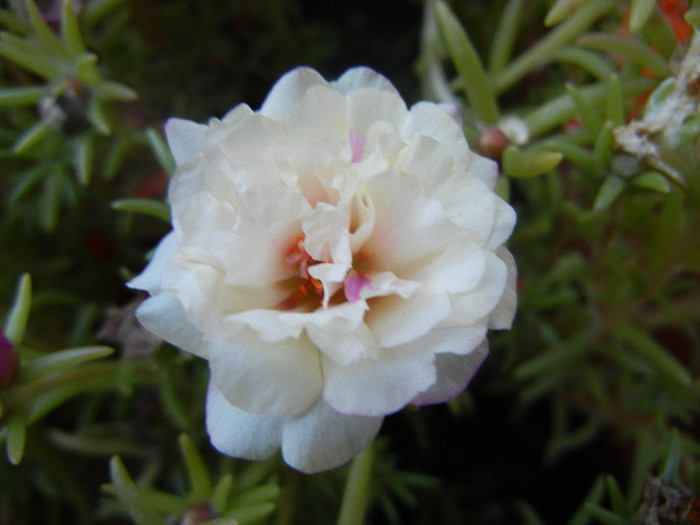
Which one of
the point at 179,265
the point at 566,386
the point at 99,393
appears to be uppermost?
the point at 179,265

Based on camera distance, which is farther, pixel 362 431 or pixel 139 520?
pixel 139 520

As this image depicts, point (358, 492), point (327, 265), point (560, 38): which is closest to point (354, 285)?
point (327, 265)

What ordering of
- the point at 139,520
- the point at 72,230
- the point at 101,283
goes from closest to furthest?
the point at 139,520 < the point at 72,230 < the point at 101,283

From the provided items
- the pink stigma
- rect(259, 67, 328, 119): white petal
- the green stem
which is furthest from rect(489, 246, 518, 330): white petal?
the green stem

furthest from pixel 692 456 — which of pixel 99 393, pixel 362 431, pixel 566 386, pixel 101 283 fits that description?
pixel 101 283

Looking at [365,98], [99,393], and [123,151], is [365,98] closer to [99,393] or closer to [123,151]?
[123,151]

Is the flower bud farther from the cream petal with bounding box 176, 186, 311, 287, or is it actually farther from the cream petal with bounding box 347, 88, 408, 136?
the cream petal with bounding box 176, 186, 311, 287

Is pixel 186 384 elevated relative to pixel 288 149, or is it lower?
lower
